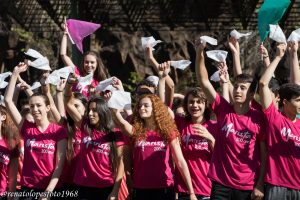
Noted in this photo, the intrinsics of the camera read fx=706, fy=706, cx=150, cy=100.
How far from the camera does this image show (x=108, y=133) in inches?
255

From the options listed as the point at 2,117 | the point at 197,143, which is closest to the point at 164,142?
the point at 197,143

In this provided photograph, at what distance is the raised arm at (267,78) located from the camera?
18.4 ft

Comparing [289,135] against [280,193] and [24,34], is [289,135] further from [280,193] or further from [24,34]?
[24,34]

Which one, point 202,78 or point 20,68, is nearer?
point 202,78

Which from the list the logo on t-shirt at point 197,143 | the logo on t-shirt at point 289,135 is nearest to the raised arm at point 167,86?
the logo on t-shirt at point 197,143

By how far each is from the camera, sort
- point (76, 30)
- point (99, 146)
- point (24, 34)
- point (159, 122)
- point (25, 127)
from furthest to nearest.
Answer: point (24, 34) < point (76, 30) < point (25, 127) < point (99, 146) < point (159, 122)

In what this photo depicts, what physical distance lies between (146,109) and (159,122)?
173mm

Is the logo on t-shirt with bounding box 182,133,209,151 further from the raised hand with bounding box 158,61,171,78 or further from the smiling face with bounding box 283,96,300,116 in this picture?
the smiling face with bounding box 283,96,300,116

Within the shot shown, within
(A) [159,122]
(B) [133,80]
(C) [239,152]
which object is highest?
(B) [133,80]

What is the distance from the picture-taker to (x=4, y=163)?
22.7 ft

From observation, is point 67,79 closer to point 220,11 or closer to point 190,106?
point 190,106

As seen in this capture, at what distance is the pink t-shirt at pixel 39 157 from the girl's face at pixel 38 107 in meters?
0.14

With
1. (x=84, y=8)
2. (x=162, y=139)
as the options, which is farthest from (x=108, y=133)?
(x=84, y=8)

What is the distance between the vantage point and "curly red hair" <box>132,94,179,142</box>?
6.10 m
